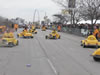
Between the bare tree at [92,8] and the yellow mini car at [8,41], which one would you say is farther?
the bare tree at [92,8]

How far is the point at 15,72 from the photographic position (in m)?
8.94

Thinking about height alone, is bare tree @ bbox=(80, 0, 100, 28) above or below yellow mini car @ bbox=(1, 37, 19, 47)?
above

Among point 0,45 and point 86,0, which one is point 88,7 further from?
point 0,45

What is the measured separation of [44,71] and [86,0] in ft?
100

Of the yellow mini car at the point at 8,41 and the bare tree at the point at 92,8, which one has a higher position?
the bare tree at the point at 92,8

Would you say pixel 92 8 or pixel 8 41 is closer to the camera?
pixel 8 41

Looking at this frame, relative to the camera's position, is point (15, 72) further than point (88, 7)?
No

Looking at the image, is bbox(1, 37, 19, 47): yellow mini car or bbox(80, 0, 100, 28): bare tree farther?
bbox(80, 0, 100, 28): bare tree

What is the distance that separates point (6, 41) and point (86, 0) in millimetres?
22941

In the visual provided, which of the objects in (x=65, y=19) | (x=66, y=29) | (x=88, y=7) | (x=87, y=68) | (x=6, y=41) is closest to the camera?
(x=87, y=68)

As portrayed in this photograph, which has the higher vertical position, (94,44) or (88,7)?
(88,7)

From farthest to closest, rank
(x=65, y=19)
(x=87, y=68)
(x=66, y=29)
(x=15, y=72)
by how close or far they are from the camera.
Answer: (x=65, y=19) → (x=66, y=29) → (x=87, y=68) → (x=15, y=72)

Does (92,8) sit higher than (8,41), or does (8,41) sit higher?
(92,8)

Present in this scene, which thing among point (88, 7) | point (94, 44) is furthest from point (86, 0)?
point (94, 44)
